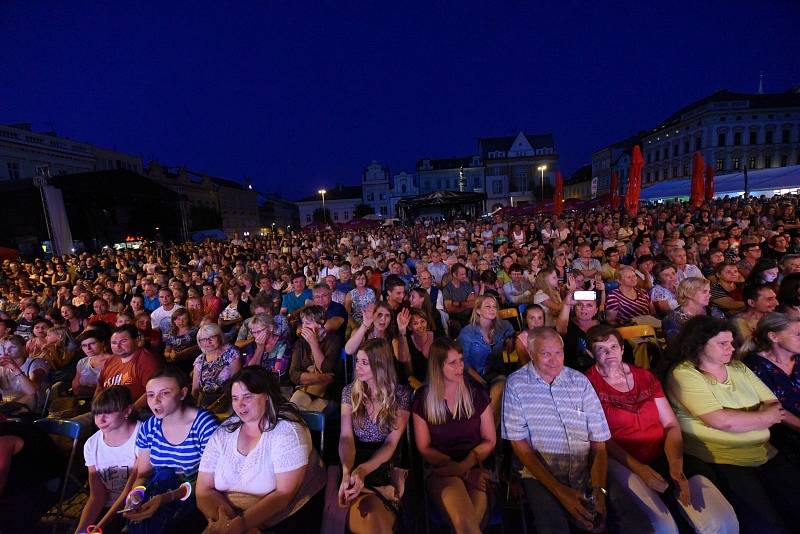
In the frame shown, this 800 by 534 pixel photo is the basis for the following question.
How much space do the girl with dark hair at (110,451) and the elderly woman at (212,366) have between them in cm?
93

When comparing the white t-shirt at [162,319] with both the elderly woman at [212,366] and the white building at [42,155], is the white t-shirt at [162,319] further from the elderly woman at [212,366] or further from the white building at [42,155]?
the white building at [42,155]

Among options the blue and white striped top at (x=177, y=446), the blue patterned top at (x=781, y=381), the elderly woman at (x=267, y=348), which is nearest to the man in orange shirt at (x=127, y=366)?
the elderly woman at (x=267, y=348)

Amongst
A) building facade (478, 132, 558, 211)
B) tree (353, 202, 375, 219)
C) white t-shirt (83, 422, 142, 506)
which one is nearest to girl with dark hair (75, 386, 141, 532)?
white t-shirt (83, 422, 142, 506)

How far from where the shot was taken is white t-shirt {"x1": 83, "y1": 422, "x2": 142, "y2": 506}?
2.70 m

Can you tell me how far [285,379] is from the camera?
409cm

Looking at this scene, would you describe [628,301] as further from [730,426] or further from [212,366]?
[212,366]

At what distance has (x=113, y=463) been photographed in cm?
270

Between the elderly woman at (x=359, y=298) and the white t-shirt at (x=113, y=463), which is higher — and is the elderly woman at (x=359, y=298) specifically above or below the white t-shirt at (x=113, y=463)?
above

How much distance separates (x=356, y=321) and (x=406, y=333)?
1533 millimetres

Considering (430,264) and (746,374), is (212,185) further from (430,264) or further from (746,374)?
(746,374)

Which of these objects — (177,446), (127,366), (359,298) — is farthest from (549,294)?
(127,366)

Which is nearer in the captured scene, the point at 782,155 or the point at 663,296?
the point at 663,296

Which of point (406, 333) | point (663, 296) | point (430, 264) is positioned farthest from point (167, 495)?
point (430, 264)

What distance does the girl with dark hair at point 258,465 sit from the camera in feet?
7.75
